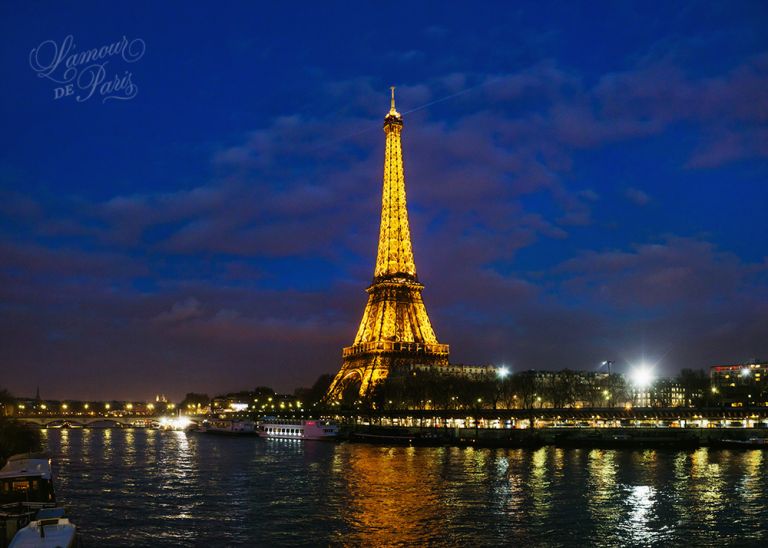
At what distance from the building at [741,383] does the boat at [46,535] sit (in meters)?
126

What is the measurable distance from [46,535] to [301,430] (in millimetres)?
74734

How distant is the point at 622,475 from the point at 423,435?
120ft

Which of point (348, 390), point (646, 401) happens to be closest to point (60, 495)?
point (348, 390)

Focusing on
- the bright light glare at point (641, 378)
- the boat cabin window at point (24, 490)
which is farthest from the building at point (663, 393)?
the boat cabin window at point (24, 490)

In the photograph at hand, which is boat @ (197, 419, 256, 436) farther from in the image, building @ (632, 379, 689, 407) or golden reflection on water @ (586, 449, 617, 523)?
building @ (632, 379, 689, 407)

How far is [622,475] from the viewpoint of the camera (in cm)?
4456

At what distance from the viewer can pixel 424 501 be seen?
34.6 metres

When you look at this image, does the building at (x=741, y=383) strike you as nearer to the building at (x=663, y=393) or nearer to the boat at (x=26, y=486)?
the building at (x=663, y=393)

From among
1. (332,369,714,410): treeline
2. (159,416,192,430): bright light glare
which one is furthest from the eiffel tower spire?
(159,416,192,430): bright light glare

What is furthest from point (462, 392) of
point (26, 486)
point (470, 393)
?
point (26, 486)

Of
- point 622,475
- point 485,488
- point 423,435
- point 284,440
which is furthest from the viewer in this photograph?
point 284,440

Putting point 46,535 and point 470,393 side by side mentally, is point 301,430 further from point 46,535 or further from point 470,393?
point 46,535

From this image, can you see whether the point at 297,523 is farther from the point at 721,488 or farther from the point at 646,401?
the point at 646,401

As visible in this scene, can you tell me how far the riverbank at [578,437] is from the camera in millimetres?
69613
